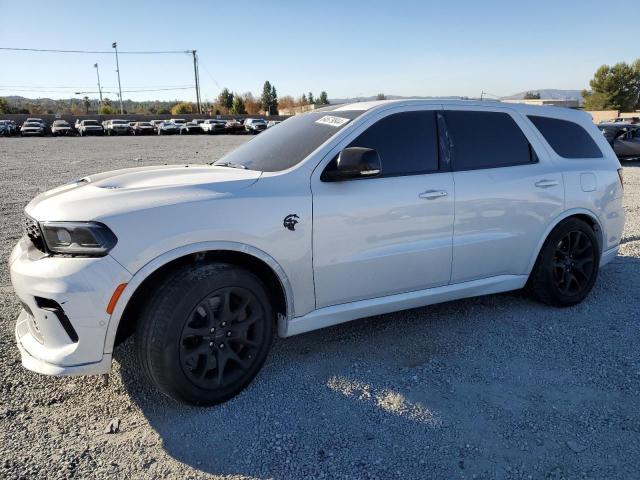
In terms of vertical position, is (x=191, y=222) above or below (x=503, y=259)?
above

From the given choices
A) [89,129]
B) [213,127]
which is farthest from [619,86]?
[89,129]

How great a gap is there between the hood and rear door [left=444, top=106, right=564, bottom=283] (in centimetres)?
163

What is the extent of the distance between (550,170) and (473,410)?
2.32 m

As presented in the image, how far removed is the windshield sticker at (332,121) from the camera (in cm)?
362

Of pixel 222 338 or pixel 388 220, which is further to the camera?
pixel 388 220

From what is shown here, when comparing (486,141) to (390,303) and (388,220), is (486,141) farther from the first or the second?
(390,303)

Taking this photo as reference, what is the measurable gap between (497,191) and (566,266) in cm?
114

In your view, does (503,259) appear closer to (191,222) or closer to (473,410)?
(473,410)

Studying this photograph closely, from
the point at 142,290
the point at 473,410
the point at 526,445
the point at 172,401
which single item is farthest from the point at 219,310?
the point at 526,445

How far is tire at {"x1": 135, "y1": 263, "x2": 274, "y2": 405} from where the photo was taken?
2750 millimetres

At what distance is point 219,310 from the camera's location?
9.71 feet

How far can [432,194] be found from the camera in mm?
3605

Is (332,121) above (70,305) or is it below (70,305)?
above

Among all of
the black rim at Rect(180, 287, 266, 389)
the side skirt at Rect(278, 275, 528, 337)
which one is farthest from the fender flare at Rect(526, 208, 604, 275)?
the black rim at Rect(180, 287, 266, 389)
